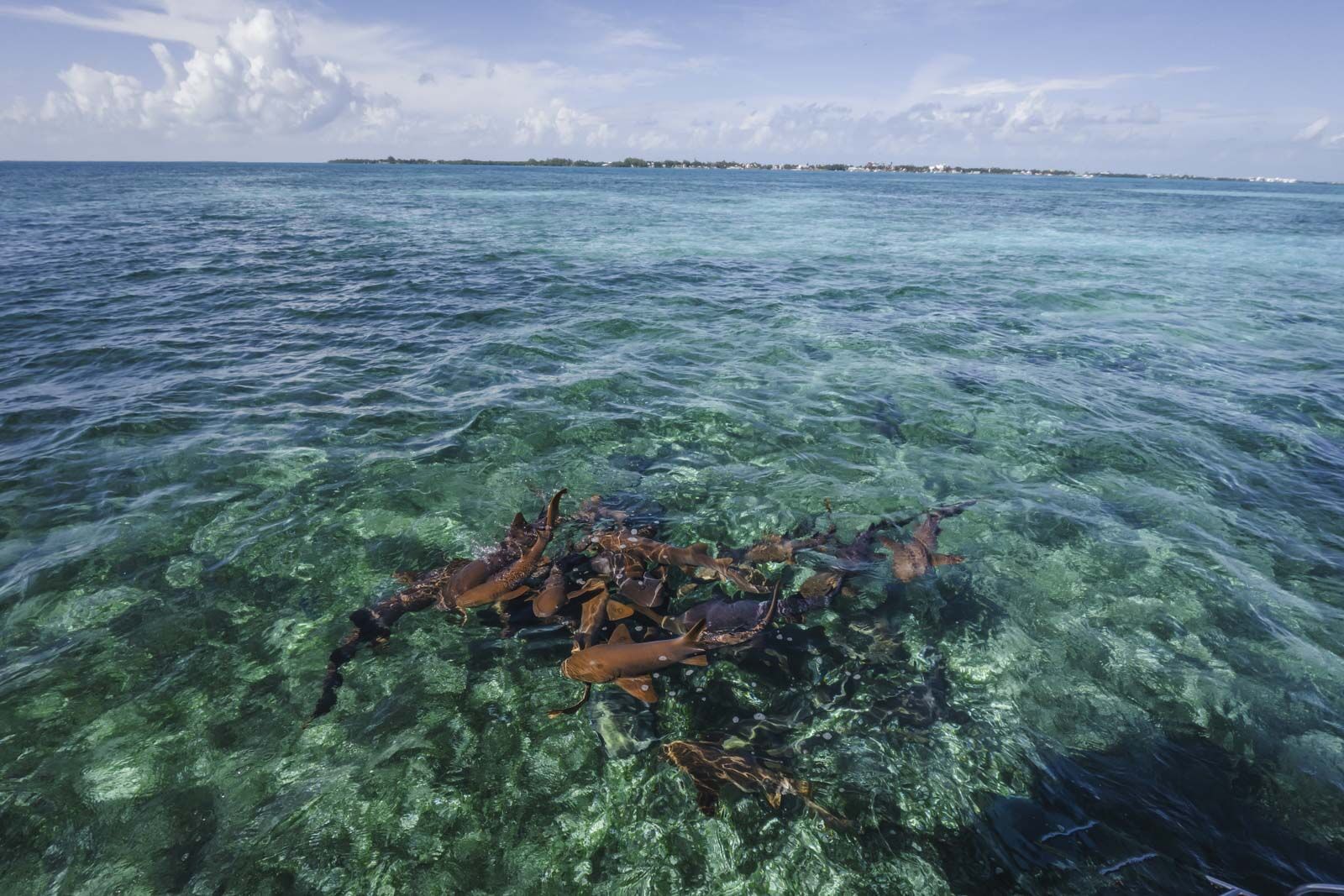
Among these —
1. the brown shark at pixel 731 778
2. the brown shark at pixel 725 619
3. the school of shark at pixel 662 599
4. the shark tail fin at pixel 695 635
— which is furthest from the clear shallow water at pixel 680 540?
the shark tail fin at pixel 695 635

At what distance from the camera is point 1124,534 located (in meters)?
8.43

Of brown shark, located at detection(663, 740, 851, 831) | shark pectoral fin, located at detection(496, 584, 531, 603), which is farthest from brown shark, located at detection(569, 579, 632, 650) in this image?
brown shark, located at detection(663, 740, 851, 831)

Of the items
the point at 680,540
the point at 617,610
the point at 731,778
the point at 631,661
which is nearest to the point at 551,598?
the point at 617,610

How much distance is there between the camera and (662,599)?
652cm

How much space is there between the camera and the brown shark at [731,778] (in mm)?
4730

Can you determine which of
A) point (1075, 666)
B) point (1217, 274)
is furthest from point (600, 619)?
point (1217, 274)

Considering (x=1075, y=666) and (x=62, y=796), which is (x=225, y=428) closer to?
(x=62, y=796)

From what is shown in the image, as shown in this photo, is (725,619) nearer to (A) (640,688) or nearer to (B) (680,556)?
(B) (680,556)

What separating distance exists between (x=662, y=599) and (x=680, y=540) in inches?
67.4

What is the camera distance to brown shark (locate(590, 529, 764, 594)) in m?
7.01

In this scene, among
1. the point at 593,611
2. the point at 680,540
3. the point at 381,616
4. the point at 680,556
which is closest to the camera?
the point at 593,611

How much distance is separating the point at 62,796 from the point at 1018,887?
25.2ft

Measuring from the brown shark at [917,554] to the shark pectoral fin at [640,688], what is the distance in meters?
3.83

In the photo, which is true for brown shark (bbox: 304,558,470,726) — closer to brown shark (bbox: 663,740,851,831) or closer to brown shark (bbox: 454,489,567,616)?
A: brown shark (bbox: 454,489,567,616)
